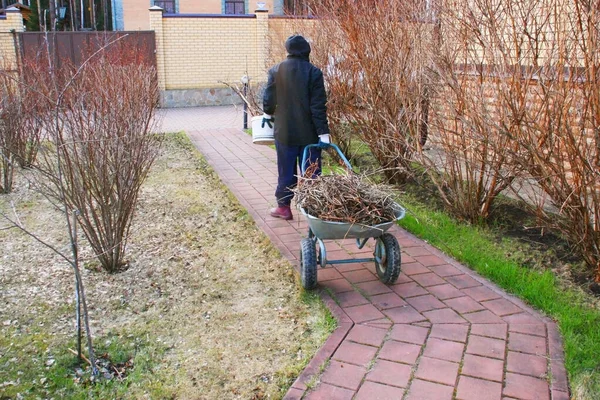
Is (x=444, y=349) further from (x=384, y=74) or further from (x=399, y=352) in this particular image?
(x=384, y=74)

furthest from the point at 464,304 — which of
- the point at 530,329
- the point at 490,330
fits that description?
the point at 530,329

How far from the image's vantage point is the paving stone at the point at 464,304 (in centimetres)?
364

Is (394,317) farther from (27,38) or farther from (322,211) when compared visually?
(27,38)

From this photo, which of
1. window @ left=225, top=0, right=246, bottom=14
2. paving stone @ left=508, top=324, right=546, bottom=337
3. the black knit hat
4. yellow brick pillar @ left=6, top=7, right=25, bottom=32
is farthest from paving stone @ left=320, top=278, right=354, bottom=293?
window @ left=225, top=0, right=246, bottom=14

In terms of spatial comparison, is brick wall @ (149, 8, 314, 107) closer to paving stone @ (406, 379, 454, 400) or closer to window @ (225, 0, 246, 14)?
window @ (225, 0, 246, 14)

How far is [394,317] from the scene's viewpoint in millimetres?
3535

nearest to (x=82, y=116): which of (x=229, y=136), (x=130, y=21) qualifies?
(x=229, y=136)

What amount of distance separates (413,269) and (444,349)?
3.81ft

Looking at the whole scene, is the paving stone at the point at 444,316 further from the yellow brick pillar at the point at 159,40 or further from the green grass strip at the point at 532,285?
the yellow brick pillar at the point at 159,40

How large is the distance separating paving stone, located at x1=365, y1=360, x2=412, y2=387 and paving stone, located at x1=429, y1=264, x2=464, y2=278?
130 centimetres

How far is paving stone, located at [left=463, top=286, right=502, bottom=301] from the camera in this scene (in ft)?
12.5

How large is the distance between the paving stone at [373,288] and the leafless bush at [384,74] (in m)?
1.80

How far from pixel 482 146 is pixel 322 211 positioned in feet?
6.27

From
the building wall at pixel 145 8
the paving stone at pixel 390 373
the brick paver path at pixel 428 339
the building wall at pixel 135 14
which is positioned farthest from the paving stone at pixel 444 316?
the building wall at pixel 135 14
